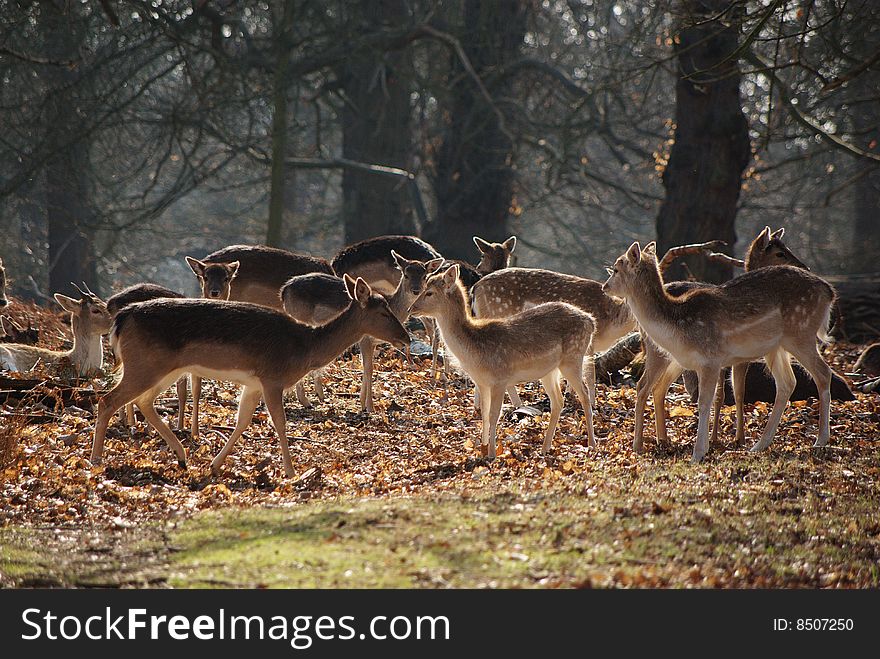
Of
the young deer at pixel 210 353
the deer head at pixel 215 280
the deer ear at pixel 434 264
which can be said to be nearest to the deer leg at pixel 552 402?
the deer ear at pixel 434 264

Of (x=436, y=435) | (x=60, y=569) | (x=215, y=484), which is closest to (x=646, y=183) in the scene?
(x=436, y=435)

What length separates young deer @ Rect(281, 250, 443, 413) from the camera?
11320mm

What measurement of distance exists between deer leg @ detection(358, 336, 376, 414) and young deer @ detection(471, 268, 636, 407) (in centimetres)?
135

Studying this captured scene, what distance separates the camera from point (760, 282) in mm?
9000

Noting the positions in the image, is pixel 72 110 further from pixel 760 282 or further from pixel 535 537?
pixel 535 537

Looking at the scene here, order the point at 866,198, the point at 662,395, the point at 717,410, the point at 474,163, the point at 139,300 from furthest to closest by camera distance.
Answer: the point at 866,198
the point at 474,163
the point at 139,300
the point at 717,410
the point at 662,395

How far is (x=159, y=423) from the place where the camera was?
8.70 meters

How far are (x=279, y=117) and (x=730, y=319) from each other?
12.7 metres

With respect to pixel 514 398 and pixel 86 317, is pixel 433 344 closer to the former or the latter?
pixel 514 398

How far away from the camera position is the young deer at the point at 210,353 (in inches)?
324

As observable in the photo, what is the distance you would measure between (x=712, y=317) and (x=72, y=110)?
1415 cm

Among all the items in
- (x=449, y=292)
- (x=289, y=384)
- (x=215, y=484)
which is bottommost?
(x=215, y=484)

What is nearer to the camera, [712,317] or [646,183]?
[712,317]

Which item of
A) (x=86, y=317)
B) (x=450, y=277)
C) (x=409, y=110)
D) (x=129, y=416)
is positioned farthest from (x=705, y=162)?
(x=129, y=416)
